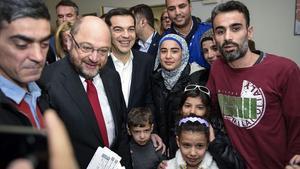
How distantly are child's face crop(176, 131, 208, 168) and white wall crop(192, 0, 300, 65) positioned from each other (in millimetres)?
3131

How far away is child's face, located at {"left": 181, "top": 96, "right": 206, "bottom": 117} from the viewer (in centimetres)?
220

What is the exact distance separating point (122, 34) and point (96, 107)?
0.95 metres

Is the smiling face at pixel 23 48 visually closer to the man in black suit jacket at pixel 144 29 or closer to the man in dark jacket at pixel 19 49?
the man in dark jacket at pixel 19 49

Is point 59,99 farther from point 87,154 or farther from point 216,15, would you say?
point 216,15

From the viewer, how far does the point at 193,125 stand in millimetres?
2029

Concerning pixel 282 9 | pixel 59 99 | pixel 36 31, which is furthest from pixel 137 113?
pixel 282 9

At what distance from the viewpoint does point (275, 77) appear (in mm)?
1739

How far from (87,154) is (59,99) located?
1.12ft

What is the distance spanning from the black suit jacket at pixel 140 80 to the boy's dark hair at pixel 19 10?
1.48 meters

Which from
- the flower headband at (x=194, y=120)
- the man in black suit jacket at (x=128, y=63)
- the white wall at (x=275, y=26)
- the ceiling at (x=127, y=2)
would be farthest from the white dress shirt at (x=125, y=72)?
the ceiling at (x=127, y=2)

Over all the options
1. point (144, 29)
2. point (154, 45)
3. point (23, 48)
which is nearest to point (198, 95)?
point (154, 45)

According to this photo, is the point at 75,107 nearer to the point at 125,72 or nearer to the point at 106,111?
the point at 106,111

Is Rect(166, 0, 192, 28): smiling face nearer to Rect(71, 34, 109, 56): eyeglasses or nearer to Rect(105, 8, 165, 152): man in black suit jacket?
Rect(105, 8, 165, 152): man in black suit jacket

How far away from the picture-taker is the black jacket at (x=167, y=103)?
2418 mm
